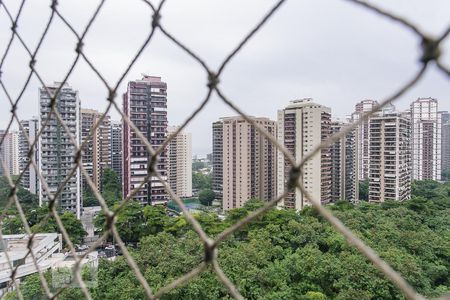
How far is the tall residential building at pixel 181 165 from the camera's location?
11312 millimetres

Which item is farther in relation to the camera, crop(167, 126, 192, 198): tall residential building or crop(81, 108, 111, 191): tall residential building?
crop(167, 126, 192, 198): tall residential building

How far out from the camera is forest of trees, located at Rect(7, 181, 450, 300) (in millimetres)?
3158

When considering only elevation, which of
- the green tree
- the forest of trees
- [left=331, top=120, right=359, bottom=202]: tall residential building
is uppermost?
[left=331, top=120, right=359, bottom=202]: tall residential building

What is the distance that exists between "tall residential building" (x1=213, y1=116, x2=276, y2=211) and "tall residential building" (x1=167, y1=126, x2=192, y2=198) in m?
2.79

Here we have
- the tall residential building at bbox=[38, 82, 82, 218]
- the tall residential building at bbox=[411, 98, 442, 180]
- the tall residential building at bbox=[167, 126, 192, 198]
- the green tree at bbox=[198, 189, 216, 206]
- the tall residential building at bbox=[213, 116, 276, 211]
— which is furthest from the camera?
the green tree at bbox=[198, 189, 216, 206]

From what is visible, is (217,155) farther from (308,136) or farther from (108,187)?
(308,136)

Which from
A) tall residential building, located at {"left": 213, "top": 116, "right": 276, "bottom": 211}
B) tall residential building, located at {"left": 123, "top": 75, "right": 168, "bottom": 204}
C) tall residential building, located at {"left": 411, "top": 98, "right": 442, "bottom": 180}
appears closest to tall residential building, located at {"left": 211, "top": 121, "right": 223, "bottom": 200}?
tall residential building, located at {"left": 213, "top": 116, "right": 276, "bottom": 211}

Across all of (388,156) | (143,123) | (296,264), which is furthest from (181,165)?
(296,264)

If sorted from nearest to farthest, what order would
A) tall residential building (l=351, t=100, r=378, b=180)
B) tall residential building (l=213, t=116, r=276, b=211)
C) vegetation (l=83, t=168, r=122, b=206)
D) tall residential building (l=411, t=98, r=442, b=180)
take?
tall residential building (l=213, t=116, r=276, b=211)
vegetation (l=83, t=168, r=122, b=206)
tall residential building (l=351, t=100, r=378, b=180)
tall residential building (l=411, t=98, r=442, b=180)

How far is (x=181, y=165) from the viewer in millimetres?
11914

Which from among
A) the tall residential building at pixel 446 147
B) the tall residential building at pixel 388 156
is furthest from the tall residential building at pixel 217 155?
the tall residential building at pixel 446 147

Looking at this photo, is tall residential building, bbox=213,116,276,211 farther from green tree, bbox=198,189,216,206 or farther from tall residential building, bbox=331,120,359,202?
green tree, bbox=198,189,216,206

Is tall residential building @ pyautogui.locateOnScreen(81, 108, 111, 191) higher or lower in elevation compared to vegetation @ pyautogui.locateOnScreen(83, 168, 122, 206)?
higher

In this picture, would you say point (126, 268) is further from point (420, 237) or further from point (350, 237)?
point (350, 237)
